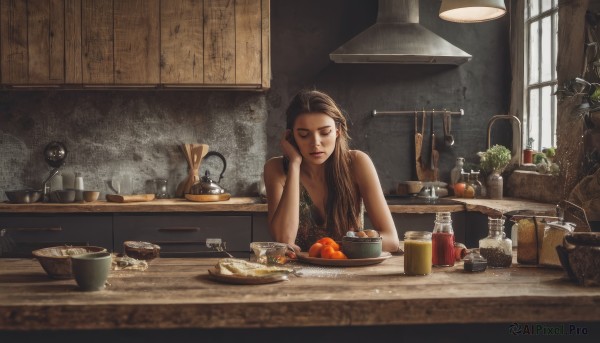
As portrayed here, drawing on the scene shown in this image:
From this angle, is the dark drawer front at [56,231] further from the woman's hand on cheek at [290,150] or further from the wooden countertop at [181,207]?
the woman's hand on cheek at [290,150]

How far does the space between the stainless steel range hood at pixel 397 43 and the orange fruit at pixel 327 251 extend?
92.8 inches

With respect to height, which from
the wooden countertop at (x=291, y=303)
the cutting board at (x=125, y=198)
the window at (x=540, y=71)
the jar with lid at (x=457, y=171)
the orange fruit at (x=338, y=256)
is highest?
the window at (x=540, y=71)

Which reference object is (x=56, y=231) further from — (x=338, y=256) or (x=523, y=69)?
(x=523, y=69)

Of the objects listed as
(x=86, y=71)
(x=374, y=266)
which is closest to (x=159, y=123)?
(x=86, y=71)

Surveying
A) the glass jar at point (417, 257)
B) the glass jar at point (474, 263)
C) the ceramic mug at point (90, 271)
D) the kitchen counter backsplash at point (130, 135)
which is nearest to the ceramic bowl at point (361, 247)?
the glass jar at point (417, 257)

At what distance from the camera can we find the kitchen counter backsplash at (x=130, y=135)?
4.55m

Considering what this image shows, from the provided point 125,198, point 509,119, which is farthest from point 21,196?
point 509,119

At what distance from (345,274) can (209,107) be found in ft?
9.85

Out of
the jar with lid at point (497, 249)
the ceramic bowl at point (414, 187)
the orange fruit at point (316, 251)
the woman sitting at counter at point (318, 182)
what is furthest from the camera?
the ceramic bowl at point (414, 187)

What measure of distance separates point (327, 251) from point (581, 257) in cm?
78

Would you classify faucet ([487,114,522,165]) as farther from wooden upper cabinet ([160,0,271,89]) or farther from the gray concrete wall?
wooden upper cabinet ([160,0,271,89])

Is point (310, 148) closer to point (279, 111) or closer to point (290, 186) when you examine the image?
point (290, 186)

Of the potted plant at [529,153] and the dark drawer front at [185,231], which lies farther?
the potted plant at [529,153]

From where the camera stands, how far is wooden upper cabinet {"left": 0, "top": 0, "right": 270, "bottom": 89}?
4109 millimetres
